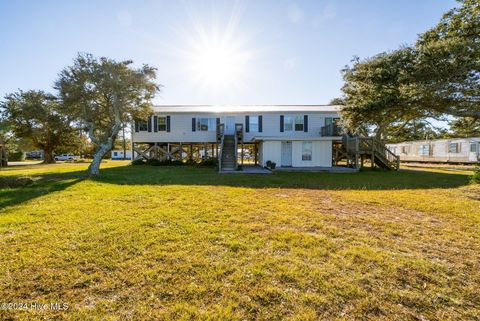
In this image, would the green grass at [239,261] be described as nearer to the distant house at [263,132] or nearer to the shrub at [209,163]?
the distant house at [263,132]

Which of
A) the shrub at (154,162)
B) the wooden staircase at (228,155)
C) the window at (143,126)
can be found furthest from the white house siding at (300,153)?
A: the window at (143,126)

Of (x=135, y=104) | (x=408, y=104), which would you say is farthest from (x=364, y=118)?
(x=135, y=104)

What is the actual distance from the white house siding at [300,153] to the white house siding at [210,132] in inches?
76.3

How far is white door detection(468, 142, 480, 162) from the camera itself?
2147 centimetres

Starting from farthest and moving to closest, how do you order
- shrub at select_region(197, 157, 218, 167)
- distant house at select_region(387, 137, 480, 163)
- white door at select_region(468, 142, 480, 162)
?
distant house at select_region(387, 137, 480, 163)
white door at select_region(468, 142, 480, 162)
shrub at select_region(197, 157, 218, 167)

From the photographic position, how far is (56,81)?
1317cm

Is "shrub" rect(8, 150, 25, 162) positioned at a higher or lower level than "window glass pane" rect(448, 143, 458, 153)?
lower

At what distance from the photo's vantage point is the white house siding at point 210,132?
62.1ft

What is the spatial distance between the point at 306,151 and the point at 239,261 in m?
14.9

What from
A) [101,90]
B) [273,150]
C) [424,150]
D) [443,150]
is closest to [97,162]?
[101,90]

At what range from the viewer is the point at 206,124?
772 inches

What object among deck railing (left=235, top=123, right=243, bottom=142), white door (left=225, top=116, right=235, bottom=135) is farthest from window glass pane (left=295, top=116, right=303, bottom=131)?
white door (left=225, top=116, right=235, bottom=135)

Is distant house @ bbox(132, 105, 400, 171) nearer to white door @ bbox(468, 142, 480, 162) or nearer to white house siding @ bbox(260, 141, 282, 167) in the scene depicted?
white house siding @ bbox(260, 141, 282, 167)

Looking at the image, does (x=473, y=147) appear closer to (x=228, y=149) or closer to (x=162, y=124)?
(x=228, y=149)
